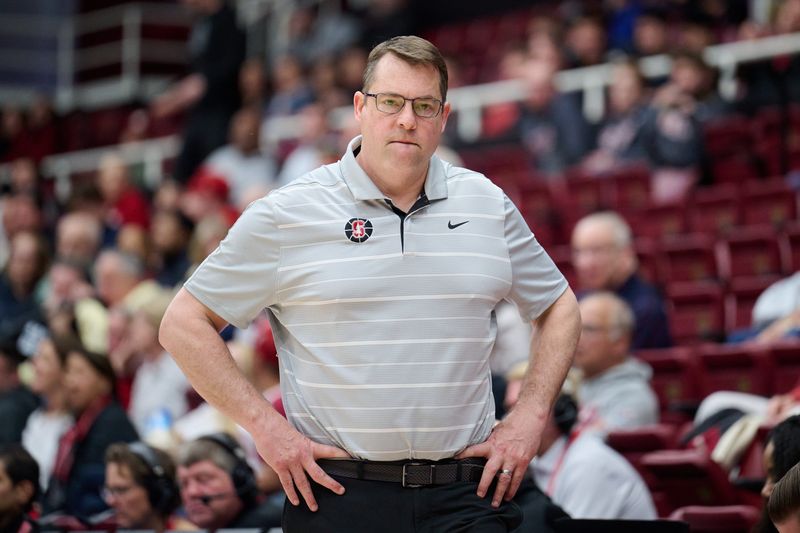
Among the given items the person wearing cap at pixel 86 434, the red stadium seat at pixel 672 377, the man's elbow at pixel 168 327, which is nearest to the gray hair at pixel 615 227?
the red stadium seat at pixel 672 377

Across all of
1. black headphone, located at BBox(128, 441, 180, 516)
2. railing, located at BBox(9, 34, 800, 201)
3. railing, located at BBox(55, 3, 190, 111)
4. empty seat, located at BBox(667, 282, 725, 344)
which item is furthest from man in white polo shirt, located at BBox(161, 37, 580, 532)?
railing, located at BBox(55, 3, 190, 111)

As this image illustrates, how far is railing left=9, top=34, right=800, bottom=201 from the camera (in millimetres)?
9242

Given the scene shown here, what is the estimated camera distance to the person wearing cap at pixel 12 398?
19.7 ft

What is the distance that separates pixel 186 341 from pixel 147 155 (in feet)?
33.3

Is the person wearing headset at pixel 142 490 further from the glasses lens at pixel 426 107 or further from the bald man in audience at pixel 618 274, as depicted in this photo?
the bald man in audience at pixel 618 274

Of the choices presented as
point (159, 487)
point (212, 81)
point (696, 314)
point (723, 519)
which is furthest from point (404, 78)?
point (212, 81)

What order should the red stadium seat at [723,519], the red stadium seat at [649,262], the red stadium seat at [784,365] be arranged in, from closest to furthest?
the red stadium seat at [723,519] → the red stadium seat at [784,365] → the red stadium seat at [649,262]

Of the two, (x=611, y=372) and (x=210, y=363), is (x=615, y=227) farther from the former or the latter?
(x=210, y=363)

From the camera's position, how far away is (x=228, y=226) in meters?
8.08

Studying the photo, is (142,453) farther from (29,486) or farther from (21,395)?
(21,395)

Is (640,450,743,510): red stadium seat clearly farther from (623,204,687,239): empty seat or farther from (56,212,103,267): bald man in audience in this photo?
(56,212,103,267): bald man in audience

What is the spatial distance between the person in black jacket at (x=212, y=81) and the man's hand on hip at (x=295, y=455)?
8.24m

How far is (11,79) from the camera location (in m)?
15.1

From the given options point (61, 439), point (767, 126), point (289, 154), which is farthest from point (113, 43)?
point (61, 439)
